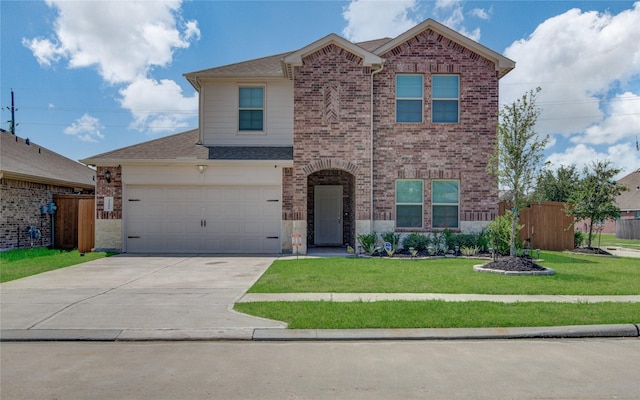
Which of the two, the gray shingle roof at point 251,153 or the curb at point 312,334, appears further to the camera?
the gray shingle roof at point 251,153

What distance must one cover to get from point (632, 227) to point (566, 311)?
30.2 m

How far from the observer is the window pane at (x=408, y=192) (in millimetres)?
15586

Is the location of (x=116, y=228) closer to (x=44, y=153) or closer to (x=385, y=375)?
(x=44, y=153)

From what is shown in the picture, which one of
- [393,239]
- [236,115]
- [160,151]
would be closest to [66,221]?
[160,151]

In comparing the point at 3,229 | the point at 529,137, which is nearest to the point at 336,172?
the point at 529,137

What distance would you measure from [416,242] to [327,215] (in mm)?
4515

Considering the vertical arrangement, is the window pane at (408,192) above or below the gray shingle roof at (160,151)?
below

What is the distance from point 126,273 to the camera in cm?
1116

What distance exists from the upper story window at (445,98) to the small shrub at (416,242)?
416 cm

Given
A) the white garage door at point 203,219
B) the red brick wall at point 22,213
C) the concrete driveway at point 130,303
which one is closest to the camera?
the concrete driveway at point 130,303

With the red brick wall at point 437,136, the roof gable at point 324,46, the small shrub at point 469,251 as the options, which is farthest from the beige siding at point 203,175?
the small shrub at point 469,251

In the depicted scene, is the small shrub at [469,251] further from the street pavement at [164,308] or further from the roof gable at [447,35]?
the roof gable at [447,35]

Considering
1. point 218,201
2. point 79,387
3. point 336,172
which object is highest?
point 336,172

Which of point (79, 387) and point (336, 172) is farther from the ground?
point (336, 172)
